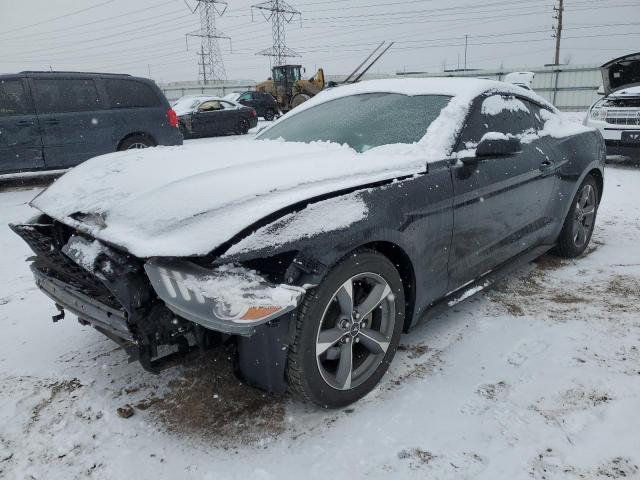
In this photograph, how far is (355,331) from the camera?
7.29ft

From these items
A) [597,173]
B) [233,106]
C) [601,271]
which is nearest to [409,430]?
[601,271]

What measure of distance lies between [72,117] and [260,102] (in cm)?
1417

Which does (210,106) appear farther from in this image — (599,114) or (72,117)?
(599,114)

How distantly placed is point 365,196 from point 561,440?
4.30 ft

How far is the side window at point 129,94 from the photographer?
26.4ft

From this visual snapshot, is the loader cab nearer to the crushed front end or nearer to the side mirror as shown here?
the side mirror

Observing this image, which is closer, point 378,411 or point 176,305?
point 176,305

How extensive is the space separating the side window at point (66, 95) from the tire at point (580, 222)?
7.11 metres

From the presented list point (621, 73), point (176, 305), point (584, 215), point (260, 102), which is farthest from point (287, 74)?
point (176, 305)

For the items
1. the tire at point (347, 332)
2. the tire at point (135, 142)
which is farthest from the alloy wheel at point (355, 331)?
the tire at point (135, 142)

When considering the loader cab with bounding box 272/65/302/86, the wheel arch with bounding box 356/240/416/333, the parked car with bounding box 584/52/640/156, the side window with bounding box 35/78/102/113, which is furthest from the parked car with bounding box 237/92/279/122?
the wheel arch with bounding box 356/240/416/333

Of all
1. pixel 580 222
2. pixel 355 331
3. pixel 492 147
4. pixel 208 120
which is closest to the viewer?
pixel 355 331

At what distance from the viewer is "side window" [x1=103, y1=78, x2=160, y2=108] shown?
8.05 meters

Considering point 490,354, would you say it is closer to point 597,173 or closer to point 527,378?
point 527,378
